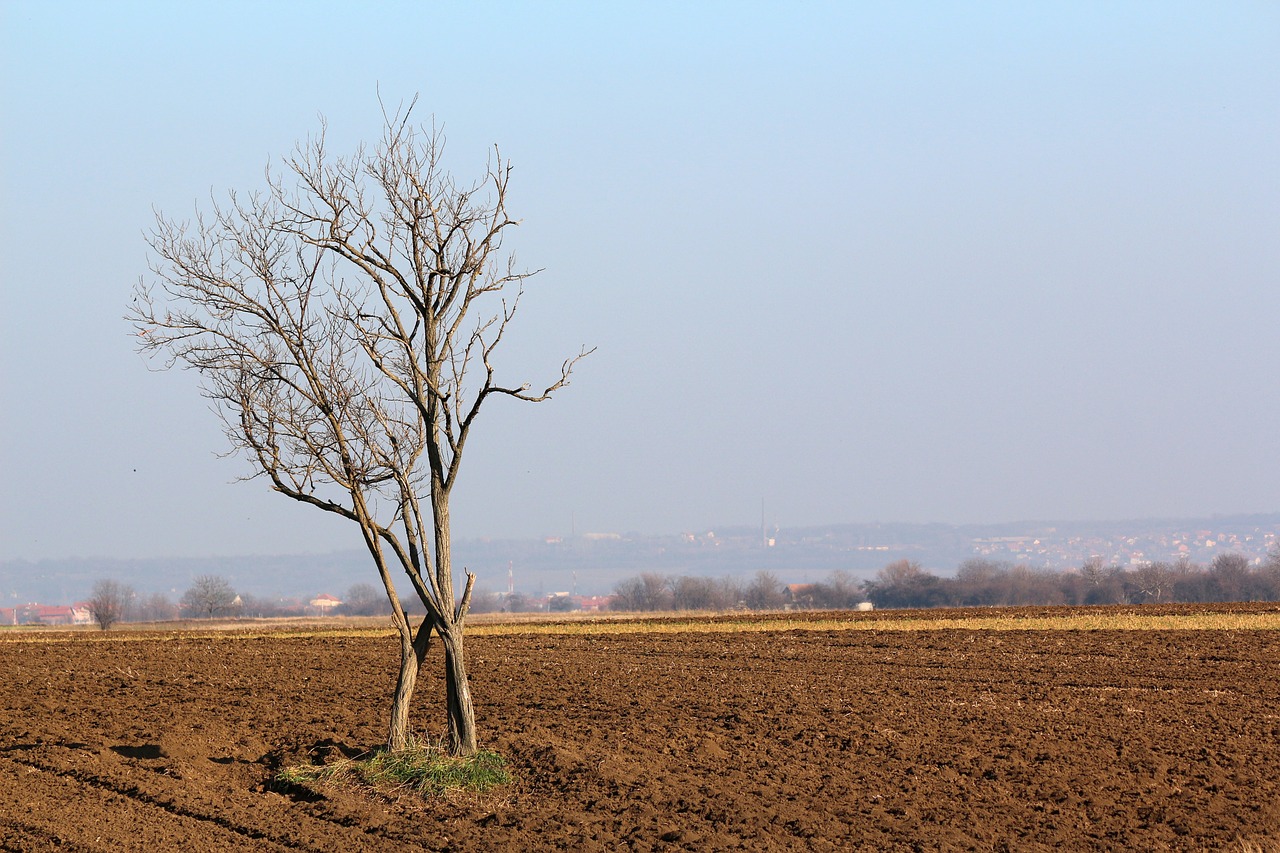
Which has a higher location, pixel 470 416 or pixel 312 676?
pixel 470 416

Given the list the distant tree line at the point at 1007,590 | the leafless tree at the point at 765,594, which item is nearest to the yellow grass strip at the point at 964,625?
the distant tree line at the point at 1007,590

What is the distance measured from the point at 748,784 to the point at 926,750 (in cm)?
295

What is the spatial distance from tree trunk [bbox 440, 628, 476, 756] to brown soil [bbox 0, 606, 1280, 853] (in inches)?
27.8

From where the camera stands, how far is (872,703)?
18.6m

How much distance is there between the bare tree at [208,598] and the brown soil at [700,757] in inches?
3673

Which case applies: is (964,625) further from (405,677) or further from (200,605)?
(200,605)

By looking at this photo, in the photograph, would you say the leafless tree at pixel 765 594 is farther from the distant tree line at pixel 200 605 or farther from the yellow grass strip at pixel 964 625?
the yellow grass strip at pixel 964 625

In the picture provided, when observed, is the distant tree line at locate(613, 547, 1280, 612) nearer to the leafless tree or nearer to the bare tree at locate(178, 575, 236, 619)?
the leafless tree

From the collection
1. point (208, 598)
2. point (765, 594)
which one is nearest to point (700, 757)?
point (208, 598)

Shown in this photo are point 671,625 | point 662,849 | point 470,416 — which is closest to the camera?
point 662,849

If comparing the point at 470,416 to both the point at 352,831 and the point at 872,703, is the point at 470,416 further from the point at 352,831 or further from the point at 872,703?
the point at 872,703

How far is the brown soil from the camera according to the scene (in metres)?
11.0

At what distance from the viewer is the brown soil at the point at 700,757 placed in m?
11.0

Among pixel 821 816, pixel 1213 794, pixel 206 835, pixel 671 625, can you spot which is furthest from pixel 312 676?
pixel 671 625
